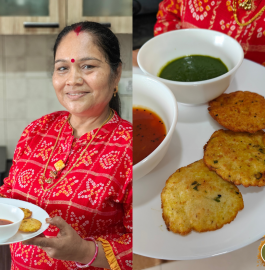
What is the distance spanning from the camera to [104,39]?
413 mm

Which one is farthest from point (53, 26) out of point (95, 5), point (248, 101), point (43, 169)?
point (248, 101)

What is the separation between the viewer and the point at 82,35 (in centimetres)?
41

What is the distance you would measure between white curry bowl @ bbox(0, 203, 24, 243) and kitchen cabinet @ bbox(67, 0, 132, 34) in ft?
1.06

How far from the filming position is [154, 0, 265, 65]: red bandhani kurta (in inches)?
15.7

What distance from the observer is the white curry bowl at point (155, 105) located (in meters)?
0.31

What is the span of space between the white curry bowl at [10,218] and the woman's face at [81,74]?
170 millimetres

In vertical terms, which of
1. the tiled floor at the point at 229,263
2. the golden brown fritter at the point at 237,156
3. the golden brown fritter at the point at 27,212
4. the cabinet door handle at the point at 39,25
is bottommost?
the tiled floor at the point at 229,263

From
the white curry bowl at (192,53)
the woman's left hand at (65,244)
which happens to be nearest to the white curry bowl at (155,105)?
the white curry bowl at (192,53)

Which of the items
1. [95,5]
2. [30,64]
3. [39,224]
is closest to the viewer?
[39,224]

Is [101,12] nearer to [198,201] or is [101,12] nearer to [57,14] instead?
[57,14]

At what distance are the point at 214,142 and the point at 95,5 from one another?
0.33 metres

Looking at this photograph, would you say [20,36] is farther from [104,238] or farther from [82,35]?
[104,238]

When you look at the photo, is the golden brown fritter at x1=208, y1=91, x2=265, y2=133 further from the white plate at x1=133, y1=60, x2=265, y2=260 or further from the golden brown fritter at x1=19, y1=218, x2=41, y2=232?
the golden brown fritter at x1=19, y1=218, x2=41, y2=232

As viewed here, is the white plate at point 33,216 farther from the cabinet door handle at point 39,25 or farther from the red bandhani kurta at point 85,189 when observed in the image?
the cabinet door handle at point 39,25
